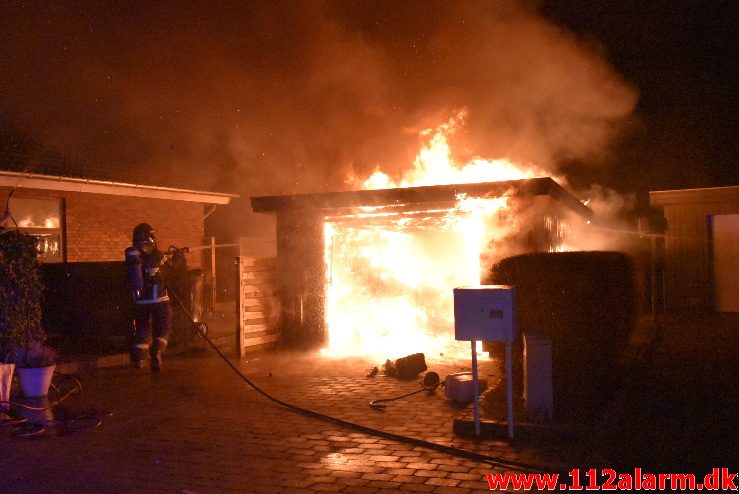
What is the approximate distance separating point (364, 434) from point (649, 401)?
3.53m

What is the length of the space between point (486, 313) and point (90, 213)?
1299 cm

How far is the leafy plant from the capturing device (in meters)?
7.97

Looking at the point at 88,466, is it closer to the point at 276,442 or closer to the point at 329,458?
the point at 276,442

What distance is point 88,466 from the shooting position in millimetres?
5367

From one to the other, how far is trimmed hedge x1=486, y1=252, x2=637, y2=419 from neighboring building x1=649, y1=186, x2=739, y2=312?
1234 centimetres

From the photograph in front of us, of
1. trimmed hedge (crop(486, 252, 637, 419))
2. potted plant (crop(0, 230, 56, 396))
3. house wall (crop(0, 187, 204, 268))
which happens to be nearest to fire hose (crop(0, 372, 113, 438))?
potted plant (crop(0, 230, 56, 396))

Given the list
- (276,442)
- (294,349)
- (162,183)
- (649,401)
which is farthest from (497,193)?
(162,183)

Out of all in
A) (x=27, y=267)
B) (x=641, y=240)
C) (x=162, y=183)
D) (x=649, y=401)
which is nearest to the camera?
(x=649, y=401)

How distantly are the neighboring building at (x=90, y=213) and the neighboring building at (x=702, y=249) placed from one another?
1480 centimetres

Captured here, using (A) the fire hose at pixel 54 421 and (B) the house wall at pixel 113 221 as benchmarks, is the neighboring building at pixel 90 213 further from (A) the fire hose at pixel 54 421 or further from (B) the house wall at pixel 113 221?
(A) the fire hose at pixel 54 421

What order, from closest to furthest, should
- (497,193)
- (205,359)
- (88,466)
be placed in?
(88,466) → (497,193) → (205,359)

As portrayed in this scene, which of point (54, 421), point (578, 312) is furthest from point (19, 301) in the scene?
point (578, 312)

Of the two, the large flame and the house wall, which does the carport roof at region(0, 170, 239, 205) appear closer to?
the house wall

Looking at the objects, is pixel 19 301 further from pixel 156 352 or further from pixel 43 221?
pixel 43 221
